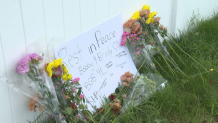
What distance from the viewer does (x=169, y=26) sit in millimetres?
3168

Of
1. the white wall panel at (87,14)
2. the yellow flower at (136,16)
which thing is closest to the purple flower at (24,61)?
the white wall panel at (87,14)

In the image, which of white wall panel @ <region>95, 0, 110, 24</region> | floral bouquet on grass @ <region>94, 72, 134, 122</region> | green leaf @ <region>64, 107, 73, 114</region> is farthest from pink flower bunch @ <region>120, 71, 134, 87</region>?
green leaf @ <region>64, 107, 73, 114</region>

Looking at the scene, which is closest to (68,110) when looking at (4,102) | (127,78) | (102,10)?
(4,102)

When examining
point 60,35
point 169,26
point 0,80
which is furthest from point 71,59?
point 169,26

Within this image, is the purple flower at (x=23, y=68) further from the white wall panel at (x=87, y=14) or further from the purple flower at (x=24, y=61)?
the white wall panel at (x=87, y=14)

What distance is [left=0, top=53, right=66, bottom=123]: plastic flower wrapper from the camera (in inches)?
57.8

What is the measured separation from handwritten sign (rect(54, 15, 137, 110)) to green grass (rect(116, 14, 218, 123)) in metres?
0.34

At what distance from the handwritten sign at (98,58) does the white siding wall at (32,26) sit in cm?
8

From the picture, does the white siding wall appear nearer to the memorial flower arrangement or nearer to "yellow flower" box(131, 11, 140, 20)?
the memorial flower arrangement

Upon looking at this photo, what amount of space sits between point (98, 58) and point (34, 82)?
707 millimetres

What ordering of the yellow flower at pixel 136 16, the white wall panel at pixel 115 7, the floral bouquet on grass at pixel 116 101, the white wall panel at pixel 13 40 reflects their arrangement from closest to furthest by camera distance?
the white wall panel at pixel 13 40
the floral bouquet on grass at pixel 116 101
the white wall panel at pixel 115 7
the yellow flower at pixel 136 16

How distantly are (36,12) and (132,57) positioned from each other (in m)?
1.18

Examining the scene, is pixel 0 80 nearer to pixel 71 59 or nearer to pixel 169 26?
pixel 71 59

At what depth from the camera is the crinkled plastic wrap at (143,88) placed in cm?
200
